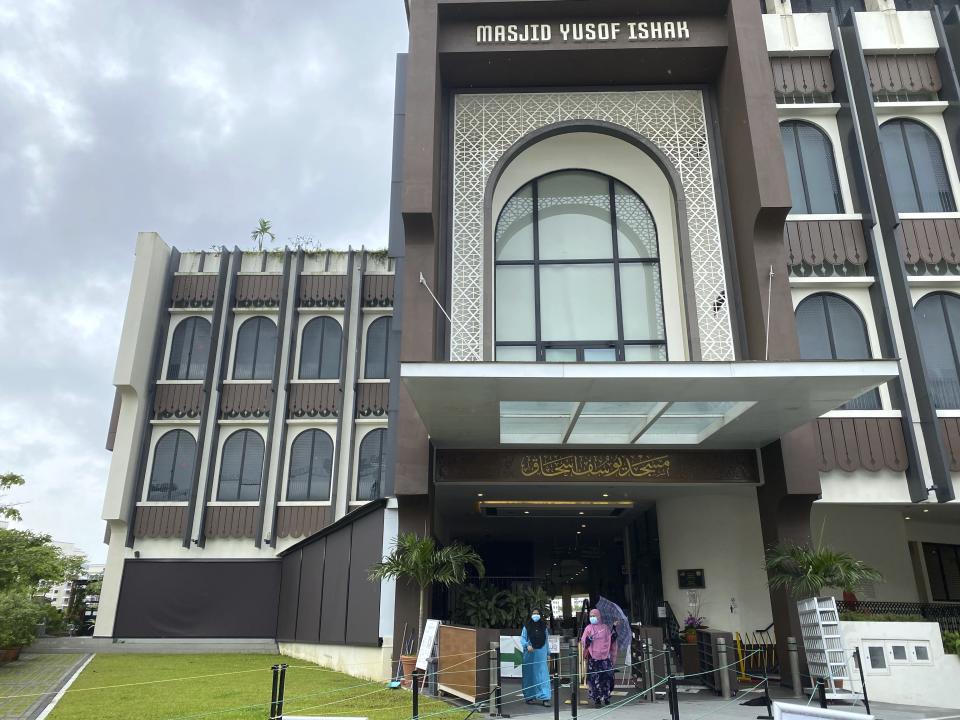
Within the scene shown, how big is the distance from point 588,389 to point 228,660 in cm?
1367

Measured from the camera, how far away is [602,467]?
47.1 ft

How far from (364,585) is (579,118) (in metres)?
11.4

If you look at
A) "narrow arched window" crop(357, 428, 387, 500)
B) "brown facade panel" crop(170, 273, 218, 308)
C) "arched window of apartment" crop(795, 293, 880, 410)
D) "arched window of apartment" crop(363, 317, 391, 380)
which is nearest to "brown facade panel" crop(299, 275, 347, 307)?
"arched window of apartment" crop(363, 317, 391, 380)

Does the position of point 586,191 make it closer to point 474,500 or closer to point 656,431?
point 656,431

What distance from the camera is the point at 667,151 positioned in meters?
16.7

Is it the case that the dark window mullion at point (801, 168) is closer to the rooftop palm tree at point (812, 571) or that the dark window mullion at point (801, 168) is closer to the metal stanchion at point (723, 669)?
the rooftop palm tree at point (812, 571)

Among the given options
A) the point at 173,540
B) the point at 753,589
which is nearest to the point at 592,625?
the point at 753,589

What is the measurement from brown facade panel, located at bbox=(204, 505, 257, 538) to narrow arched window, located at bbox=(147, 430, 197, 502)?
101 cm

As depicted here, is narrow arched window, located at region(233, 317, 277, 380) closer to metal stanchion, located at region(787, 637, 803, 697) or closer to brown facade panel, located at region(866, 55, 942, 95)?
metal stanchion, located at region(787, 637, 803, 697)

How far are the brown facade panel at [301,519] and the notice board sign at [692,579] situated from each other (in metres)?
11.2

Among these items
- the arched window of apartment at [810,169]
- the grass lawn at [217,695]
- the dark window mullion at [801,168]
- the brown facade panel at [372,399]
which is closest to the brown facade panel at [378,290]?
the brown facade panel at [372,399]

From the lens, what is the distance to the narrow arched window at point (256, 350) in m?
24.9

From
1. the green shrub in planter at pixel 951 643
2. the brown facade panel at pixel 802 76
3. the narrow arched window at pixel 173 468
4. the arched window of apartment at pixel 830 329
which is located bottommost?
the green shrub in planter at pixel 951 643

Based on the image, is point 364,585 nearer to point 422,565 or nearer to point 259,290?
point 422,565
